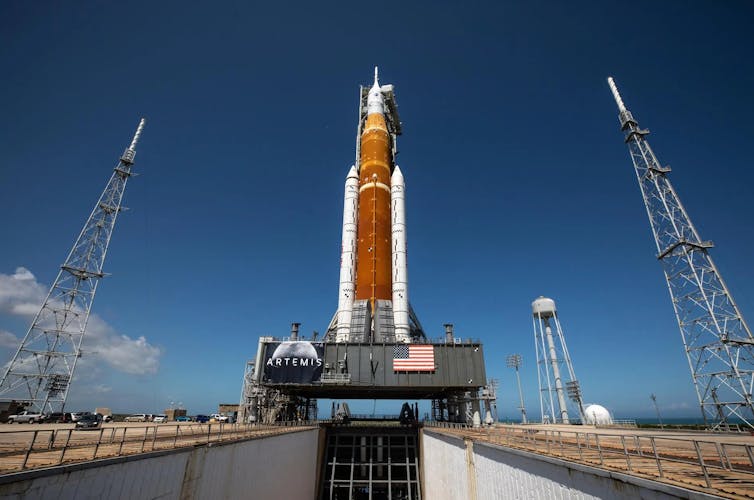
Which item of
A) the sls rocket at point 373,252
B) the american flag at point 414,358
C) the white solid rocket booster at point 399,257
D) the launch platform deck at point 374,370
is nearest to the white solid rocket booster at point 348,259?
the sls rocket at point 373,252

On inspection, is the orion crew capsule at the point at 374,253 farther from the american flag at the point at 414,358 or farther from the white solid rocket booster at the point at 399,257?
the american flag at the point at 414,358

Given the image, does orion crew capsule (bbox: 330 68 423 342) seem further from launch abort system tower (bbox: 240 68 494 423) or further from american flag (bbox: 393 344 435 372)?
american flag (bbox: 393 344 435 372)

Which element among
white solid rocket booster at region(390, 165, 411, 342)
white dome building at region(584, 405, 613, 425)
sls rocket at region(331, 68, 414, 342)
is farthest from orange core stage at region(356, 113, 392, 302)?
white dome building at region(584, 405, 613, 425)

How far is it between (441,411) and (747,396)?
29.4 m

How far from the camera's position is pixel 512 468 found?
13016mm

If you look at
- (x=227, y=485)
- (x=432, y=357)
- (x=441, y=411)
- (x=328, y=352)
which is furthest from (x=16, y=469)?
(x=441, y=411)

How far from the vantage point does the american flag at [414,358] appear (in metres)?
35.5

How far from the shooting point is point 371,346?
119 feet

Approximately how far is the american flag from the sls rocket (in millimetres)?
2320

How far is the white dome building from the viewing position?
45000 millimetres

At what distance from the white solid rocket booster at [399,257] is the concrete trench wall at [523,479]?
52.4 ft

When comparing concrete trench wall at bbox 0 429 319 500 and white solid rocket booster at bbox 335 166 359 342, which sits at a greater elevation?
white solid rocket booster at bbox 335 166 359 342

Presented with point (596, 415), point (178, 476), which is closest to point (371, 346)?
point (178, 476)

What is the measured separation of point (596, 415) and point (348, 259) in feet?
122
